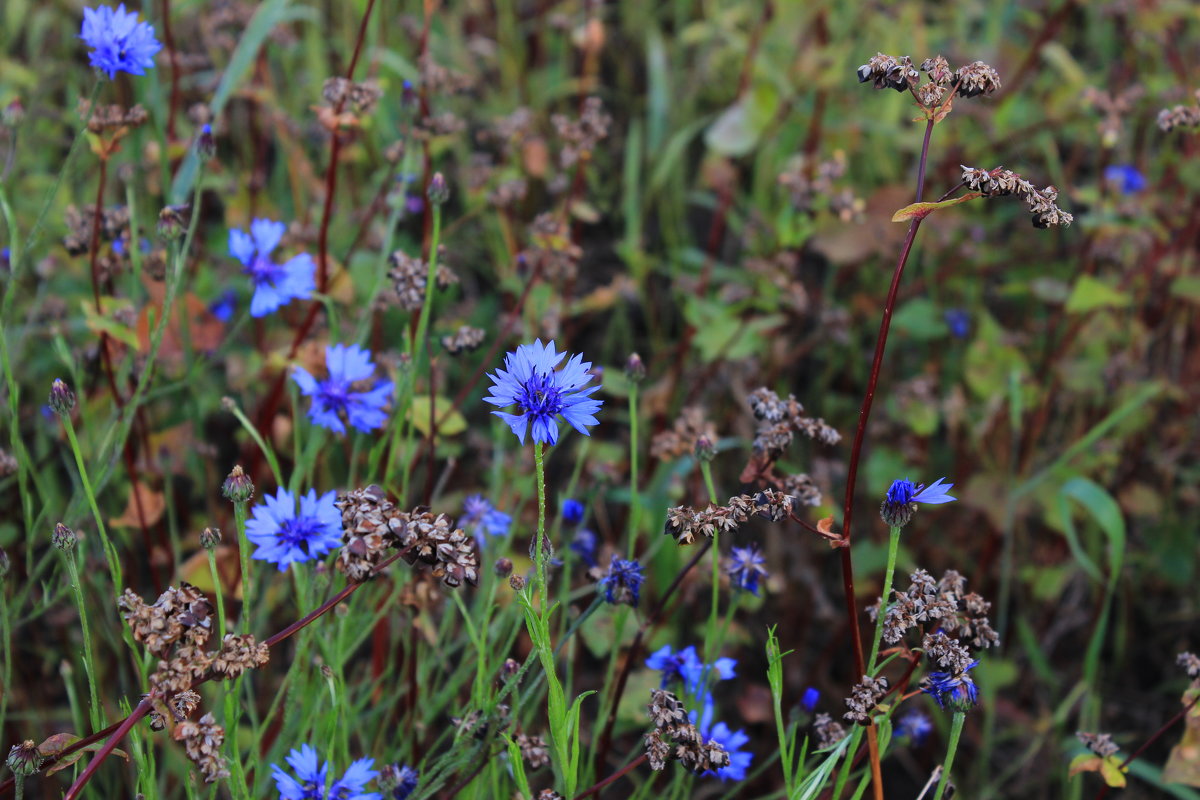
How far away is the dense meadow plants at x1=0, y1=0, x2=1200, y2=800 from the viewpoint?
1.24m

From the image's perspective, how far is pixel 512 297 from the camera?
8.09ft

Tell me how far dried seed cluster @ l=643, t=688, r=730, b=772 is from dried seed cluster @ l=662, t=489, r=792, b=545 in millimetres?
194

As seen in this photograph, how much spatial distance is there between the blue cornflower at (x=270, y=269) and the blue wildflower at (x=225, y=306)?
45 centimetres

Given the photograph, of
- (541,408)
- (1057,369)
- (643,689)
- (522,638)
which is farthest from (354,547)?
(1057,369)

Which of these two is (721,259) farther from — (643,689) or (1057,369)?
(643,689)

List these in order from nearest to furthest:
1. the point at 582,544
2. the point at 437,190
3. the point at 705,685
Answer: the point at 705,685 → the point at 437,190 → the point at 582,544

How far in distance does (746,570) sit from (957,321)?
52.4 inches

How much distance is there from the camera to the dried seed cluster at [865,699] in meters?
1.14

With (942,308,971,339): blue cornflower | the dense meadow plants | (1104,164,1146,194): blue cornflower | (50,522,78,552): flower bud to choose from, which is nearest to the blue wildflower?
the dense meadow plants

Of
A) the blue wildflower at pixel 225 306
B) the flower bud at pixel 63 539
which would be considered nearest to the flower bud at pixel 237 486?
the flower bud at pixel 63 539

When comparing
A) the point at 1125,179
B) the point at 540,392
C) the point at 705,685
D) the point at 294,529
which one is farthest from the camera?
the point at 1125,179

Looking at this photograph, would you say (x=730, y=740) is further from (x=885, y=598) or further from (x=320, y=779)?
(x=320, y=779)

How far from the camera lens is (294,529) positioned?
1.26 meters

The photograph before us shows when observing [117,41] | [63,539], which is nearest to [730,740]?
[63,539]
